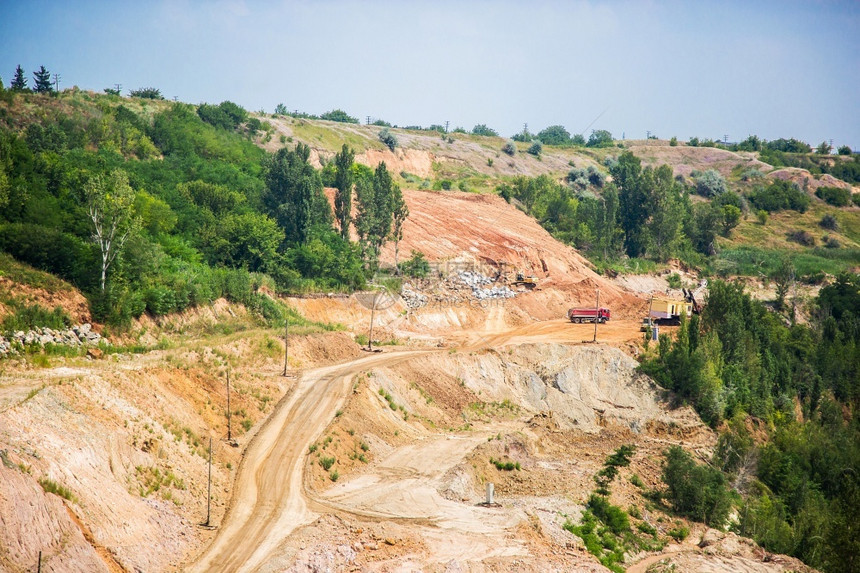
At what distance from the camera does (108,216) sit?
166ft

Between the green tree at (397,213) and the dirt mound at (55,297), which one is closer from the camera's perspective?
the dirt mound at (55,297)

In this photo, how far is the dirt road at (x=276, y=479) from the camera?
29547 millimetres

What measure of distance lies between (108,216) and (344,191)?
3069 centimetres

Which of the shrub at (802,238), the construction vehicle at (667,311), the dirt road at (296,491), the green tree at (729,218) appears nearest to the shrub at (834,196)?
the shrub at (802,238)

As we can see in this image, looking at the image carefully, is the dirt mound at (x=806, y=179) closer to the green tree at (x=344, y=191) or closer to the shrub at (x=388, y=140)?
the shrub at (x=388, y=140)

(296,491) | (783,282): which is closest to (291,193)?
(296,491)

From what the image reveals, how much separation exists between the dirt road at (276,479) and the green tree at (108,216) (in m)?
13.5

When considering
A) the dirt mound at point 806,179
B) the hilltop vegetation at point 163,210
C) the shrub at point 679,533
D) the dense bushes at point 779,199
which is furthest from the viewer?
the dirt mound at point 806,179

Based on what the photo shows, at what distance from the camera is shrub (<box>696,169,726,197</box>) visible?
14800 cm

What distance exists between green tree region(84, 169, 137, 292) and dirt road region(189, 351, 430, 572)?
1354 centimetres

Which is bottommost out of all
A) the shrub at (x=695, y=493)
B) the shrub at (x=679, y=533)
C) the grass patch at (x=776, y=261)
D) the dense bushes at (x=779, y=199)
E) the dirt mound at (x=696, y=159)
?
the shrub at (x=679, y=533)

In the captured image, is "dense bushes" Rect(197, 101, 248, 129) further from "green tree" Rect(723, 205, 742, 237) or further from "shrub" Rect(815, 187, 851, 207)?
"shrub" Rect(815, 187, 851, 207)

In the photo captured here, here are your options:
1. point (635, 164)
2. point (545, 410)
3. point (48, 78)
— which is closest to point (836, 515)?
point (545, 410)

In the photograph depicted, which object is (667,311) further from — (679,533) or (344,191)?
(679,533)
